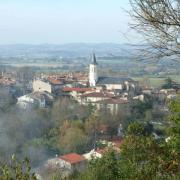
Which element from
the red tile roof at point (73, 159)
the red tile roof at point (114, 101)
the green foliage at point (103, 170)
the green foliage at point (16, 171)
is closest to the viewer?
the green foliage at point (16, 171)

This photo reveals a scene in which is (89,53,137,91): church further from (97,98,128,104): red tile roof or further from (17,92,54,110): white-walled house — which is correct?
(97,98,128,104): red tile roof

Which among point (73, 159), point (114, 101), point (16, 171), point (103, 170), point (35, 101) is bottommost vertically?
point (35, 101)

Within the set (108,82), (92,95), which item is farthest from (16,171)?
(108,82)

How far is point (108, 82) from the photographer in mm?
40750

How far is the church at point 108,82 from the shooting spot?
3956 centimetres

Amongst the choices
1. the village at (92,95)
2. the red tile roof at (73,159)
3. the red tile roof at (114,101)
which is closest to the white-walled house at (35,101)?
the village at (92,95)

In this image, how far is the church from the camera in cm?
3956

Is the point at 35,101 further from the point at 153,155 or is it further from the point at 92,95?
the point at 153,155

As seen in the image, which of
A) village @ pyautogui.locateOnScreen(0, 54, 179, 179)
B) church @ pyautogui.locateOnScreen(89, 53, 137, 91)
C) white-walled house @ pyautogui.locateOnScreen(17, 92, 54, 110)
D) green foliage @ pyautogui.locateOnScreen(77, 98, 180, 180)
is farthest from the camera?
church @ pyautogui.locateOnScreen(89, 53, 137, 91)

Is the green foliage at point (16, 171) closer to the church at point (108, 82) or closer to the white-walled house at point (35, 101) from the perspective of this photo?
the white-walled house at point (35, 101)

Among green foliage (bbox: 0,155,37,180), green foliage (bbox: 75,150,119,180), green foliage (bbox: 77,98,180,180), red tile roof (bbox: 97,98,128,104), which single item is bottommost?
red tile roof (bbox: 97,98,128,104)

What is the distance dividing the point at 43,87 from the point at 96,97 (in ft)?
25.0

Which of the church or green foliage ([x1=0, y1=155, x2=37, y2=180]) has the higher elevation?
green foliage ([x1=0, y1=155, x2=37, y2=180])

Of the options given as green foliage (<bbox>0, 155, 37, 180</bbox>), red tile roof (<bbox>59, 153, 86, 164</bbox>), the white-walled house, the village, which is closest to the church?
the village
